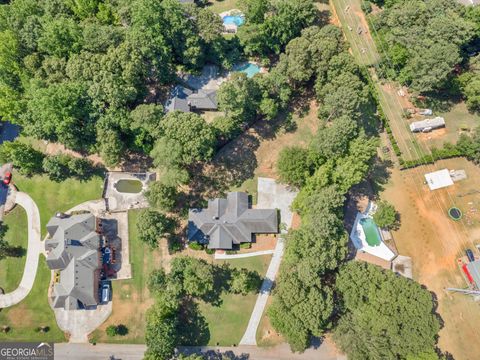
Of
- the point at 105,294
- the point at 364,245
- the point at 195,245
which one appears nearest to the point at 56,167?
the point at 105,294

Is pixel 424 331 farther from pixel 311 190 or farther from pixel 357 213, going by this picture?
pixel 311 190

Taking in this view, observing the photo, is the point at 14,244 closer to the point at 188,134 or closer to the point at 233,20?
the point at 188,134

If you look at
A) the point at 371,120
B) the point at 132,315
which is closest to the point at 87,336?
the point at 132,315

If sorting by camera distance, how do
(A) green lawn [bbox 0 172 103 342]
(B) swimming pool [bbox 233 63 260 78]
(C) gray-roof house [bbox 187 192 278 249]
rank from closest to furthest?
(A) green lawn [bbox 0 172 103 342]
(C) gray-roof house [bbox 187 192 278 249]
(B) swimming pool [bbox 233 63 260 78]

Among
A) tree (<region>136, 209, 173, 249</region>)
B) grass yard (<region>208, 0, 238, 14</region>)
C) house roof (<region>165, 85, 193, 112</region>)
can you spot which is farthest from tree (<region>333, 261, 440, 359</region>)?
grass yard (<region>208, 0, 238, 14</region>)

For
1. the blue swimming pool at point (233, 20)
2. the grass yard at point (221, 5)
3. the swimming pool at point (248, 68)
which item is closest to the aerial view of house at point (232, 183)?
the swimming pool at point (248, 68)

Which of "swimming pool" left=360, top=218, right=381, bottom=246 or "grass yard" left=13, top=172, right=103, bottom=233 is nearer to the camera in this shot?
"swimming pool" left=360, top=218, right=381, bottom=246

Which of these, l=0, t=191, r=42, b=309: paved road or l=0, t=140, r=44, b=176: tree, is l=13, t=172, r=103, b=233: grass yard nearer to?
l=0, t=191, r=42, b=309: paved road
